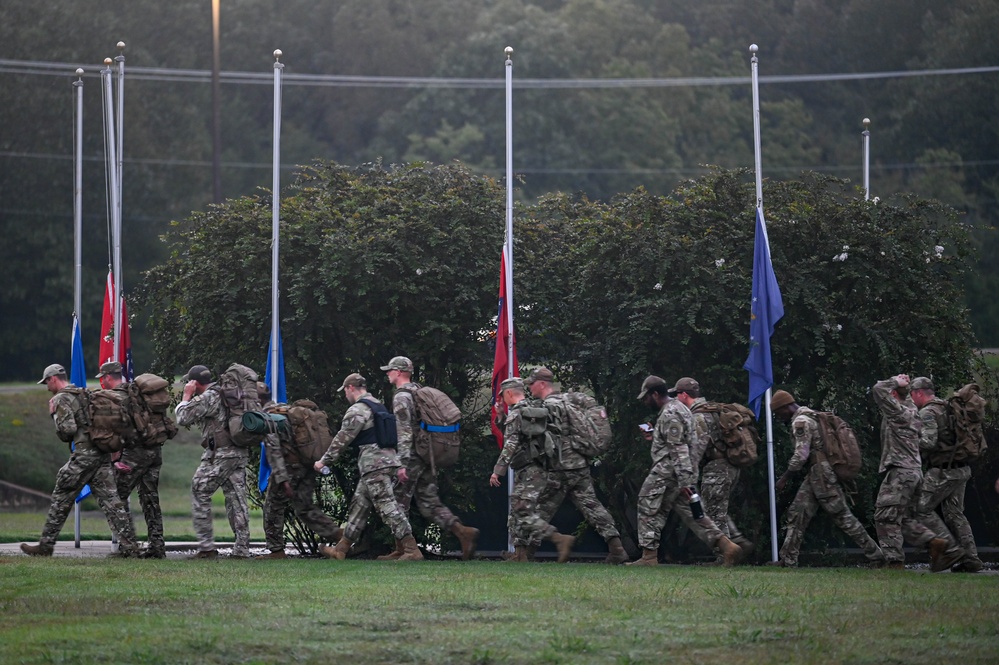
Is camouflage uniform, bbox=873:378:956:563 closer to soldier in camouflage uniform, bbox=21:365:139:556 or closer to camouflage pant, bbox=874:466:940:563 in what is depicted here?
camouflage pant, bbox=874:466:940:563

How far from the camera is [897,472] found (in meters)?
15.1

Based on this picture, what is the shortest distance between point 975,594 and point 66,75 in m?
42.0

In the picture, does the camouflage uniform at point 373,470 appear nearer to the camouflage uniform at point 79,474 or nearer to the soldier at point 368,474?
the soldier at point 368,474

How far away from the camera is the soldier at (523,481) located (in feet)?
49.9

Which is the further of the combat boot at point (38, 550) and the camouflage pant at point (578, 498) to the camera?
the combat boot at point (38, 550)

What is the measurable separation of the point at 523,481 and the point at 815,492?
2.94 m

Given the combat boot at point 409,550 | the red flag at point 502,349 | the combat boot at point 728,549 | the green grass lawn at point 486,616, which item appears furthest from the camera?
the red flag at point 502,349

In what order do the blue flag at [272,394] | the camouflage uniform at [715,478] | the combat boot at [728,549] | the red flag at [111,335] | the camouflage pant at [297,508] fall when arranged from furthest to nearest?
the red flag at [111,335], the blue flag at [272,394], the camouflage pant at [297,508], the camouflage uniform at [715,478], the combat boot at [728,549]

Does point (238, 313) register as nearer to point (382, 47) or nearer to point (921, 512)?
point (921, 512)

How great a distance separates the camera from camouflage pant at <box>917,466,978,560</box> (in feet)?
49.9

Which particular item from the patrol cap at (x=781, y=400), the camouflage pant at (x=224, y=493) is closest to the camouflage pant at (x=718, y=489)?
the patrol cap at (x=781, y=400)

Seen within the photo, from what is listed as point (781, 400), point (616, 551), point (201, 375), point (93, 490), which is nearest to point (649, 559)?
point (616, 551)

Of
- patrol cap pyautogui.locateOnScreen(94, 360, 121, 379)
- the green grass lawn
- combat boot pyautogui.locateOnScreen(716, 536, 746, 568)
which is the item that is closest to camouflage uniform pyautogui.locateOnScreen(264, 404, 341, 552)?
patrol cap pyautogui.locateOnScreen(94, 360, 121, 379)

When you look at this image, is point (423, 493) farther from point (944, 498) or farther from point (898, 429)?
point (944, 498)
